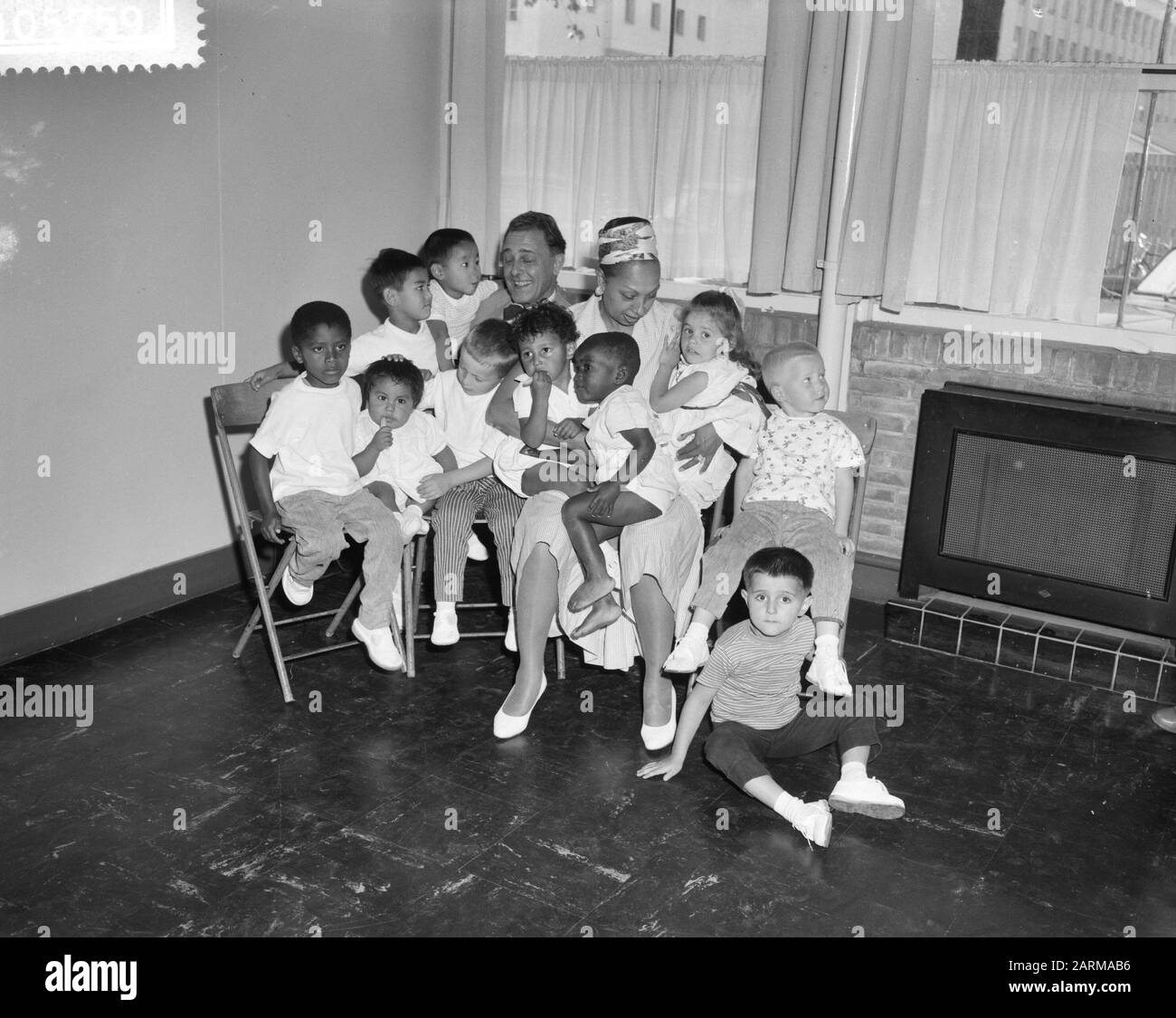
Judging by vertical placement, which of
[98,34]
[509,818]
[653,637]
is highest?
[98,34]

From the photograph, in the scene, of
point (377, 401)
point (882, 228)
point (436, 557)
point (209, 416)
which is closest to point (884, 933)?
point (436, 557)

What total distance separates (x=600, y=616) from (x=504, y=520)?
1.91 ft

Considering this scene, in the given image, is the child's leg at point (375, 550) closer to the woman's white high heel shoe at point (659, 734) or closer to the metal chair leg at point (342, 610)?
the metal chair leg at point (342, 610)

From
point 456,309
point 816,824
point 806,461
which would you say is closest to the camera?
point 816,824

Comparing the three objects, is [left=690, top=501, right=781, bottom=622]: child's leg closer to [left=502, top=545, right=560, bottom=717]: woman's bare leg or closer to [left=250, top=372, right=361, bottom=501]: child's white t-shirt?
[left=502, top=545, right=560, bottom=717]: woman's bare leg

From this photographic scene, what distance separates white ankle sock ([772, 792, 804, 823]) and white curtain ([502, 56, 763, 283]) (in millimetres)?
2504

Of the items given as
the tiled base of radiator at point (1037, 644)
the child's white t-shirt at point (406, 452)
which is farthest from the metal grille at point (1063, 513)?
the child's white t-shirt at point (406, 452)

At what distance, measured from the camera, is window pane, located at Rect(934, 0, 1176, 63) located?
4.16 metres

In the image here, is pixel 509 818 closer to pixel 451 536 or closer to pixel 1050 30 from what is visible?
pixel 451 536

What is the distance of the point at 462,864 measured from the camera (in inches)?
115

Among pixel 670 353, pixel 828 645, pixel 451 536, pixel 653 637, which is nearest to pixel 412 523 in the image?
pixel 451 536

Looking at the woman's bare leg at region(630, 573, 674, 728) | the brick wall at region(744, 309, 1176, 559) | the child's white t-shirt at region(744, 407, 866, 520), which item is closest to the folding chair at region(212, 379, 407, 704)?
the woman's bare leg at region(630, 573, 674, 728)

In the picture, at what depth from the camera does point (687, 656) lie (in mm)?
3416

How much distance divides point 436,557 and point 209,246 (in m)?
1.51
